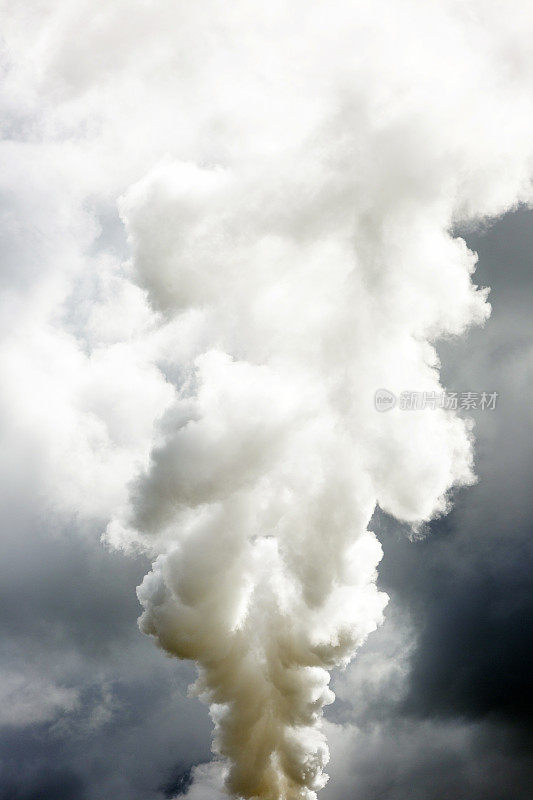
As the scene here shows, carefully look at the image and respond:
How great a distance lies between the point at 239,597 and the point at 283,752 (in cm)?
2752

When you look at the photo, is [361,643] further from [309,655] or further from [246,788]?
[246,788]

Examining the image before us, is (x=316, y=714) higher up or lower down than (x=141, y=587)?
lower down

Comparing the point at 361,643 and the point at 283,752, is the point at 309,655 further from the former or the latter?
the point at 283,752

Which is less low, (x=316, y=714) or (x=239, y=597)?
(x=239, y=597)

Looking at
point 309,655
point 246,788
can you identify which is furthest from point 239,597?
point 246,788

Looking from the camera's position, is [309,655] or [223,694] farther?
[223,694]

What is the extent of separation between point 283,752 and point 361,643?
74.4 ft

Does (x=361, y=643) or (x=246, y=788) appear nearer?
(x=361, y=643)

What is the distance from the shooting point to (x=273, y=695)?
8138 centimetres

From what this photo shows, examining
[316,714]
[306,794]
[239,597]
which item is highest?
[239,597]

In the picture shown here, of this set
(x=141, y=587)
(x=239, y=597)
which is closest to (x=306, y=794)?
(x=239, y=597)

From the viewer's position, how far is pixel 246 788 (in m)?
81.8

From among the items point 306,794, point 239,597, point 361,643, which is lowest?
point 306,794

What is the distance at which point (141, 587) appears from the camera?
79.8m
